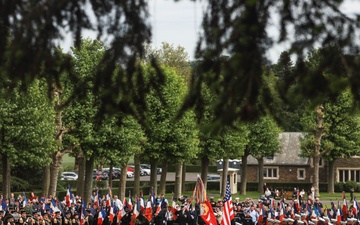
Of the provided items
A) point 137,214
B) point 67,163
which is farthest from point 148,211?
point 67,163

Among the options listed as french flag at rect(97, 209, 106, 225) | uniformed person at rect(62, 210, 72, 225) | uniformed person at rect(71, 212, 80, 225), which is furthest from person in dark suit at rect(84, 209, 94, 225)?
uniformed person at rect(62, 210, 72, 225)

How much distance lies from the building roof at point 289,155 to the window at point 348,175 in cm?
407

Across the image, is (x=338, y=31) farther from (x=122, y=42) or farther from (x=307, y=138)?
(x=307, y=138)

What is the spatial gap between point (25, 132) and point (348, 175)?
55.0m

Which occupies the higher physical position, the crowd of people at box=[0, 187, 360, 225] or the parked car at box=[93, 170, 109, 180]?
the parked car at box=[93, 170, 109, 180]

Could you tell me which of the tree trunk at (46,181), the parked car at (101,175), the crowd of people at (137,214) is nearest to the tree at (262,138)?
the parked car at (101,175)

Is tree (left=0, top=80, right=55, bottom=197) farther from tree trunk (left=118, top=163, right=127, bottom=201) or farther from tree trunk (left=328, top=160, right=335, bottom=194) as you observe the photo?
tree trunk (left=328, top=160, right=335, bottom=194)

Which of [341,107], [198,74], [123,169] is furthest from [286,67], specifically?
[341,107]

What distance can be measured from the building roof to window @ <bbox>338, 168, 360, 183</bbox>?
407 cm

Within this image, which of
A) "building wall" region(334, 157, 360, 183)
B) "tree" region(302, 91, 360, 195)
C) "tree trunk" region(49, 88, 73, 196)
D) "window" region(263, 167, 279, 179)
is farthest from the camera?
"window" region(263, 167, 279, 179)

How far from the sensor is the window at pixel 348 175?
298ft

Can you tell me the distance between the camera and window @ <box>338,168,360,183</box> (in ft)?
298

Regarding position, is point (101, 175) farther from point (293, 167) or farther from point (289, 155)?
point (293, 167)

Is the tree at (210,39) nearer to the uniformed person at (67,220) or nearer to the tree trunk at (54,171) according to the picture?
the uniformed person at (67,220)
